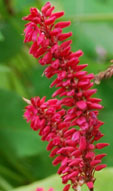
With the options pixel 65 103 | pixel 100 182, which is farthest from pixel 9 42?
pixel 65 103

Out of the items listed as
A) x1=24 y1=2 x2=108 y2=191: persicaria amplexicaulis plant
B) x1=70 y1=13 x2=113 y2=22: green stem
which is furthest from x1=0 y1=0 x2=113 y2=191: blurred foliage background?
x1=24 y1=2 x2=108 y2=191: persicaria amplexicaulis plant

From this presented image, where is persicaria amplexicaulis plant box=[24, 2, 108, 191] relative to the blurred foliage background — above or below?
below

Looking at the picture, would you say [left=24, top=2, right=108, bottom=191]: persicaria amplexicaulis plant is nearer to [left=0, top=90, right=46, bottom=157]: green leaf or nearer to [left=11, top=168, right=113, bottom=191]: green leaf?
[left=11, top=168, right=113, bottom=191]: green leaf

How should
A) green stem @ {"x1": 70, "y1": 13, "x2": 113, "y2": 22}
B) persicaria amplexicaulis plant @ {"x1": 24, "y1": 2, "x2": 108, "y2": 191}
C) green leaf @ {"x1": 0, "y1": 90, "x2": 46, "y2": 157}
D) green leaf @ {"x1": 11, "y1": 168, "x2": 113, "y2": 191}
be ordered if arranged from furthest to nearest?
green stem @ {"x1": 70, "y1": 13, "x2": 113, "y2": 22}, green leaf @ {"x1": 0, "y1": 90, "x2": 46, "y2": 157}, green leaf @ {"x1": 11, "y1": 168, "x2": 113, "y2": 191}, persicaria amplexicaulis plant @ {"x1": 24, "y1": 2, "x2": 108, "y2": 191}

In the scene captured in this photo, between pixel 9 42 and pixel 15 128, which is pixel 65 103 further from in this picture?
pixel 9 42

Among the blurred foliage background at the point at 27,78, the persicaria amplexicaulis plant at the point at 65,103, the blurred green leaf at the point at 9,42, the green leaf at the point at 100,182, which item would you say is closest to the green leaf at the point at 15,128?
the blurred foliage background at the point at 27,78

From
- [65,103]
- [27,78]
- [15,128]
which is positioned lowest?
[65,103]

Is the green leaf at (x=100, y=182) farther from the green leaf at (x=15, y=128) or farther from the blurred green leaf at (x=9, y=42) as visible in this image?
the blurred green leaf at (x=9, y=42)
